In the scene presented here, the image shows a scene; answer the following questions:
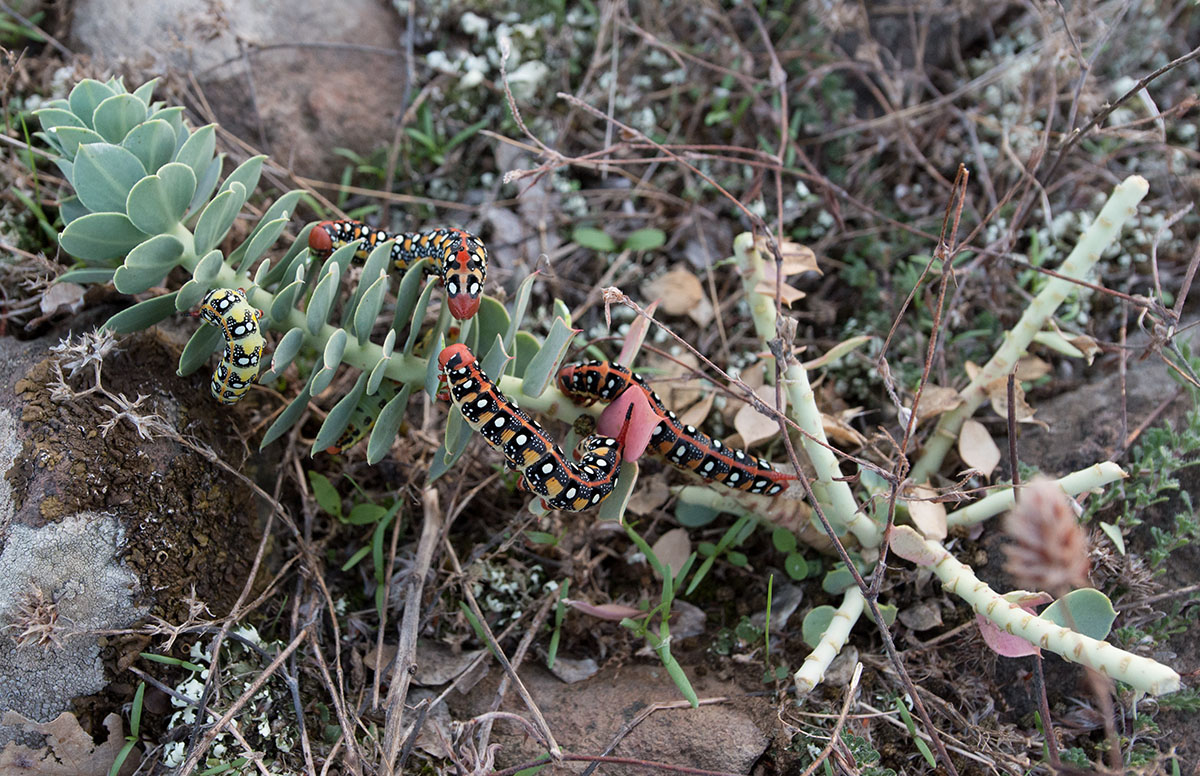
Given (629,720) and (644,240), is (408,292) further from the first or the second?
(629,720)

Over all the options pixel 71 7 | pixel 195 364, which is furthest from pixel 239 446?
pixel 71 7

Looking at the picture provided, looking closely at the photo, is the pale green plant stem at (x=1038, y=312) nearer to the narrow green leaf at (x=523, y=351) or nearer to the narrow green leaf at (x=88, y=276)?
the narrow green leaf at (x=523, y=351)

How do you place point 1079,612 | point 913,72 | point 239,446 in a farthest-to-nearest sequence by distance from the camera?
point 913,72 → point 239,446 → point 1079,612

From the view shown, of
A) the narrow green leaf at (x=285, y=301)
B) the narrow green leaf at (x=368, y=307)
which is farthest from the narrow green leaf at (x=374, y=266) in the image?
the narrow green leaf at (x=285, y=301)

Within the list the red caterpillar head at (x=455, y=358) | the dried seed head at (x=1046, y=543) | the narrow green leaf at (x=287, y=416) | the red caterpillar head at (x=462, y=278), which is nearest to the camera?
the dried seed head at (x=1046, y=543)

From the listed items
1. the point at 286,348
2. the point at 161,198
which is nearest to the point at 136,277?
the point at 161,198

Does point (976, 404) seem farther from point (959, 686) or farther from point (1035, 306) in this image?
point (959, 686)
